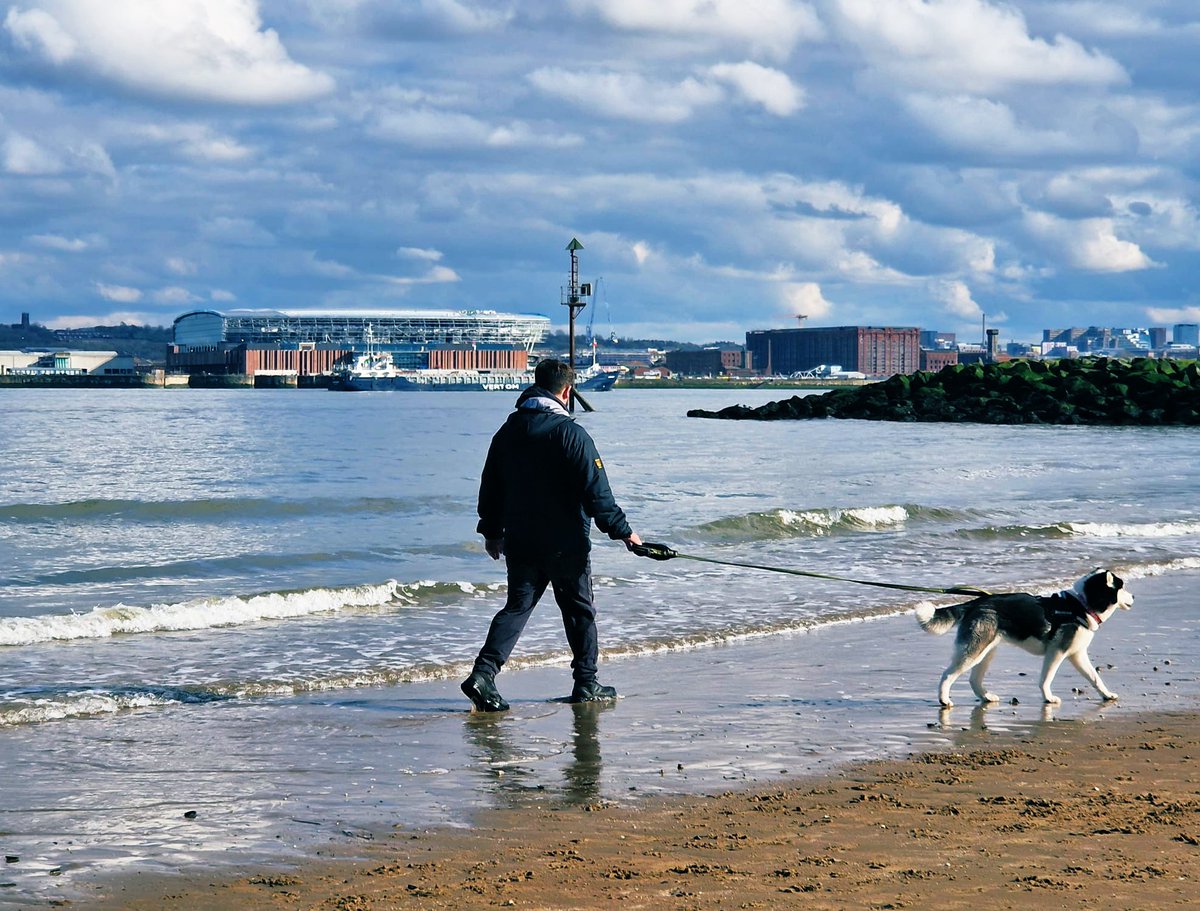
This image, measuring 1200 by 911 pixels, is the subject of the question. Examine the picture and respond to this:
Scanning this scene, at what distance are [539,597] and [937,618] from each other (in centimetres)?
234

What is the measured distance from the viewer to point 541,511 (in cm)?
782

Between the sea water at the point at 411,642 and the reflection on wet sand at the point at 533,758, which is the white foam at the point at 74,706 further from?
the reflection on wet sand at the point at 533,758

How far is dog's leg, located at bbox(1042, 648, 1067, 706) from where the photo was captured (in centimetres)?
798

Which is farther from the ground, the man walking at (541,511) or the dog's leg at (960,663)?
the man walking at (541,511)

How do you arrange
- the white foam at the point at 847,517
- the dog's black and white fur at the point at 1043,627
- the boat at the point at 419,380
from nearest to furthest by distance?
the dog's black and white fur at the point at 1043,627 < the white foam at the point at 847,517 < the boat at the point at 419,380

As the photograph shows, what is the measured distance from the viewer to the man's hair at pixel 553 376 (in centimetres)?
780

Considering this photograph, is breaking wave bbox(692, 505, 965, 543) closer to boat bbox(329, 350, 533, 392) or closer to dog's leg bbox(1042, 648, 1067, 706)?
dog's leg bbox(1042, 648, 1067, 706)

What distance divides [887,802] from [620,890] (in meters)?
1.57

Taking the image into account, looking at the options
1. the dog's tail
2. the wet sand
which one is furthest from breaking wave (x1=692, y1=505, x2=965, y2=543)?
the dog's tail

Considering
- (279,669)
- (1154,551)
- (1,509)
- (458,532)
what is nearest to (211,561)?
(458,532)

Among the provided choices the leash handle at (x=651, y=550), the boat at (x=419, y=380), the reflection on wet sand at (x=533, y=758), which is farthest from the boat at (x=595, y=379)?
the reflection on wet sand at (x=533, y=758)

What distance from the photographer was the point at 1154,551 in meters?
16.5

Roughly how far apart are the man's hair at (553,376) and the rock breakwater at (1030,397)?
54106mm

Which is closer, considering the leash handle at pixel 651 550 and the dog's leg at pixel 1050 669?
the leash handle at pixel 651 550
